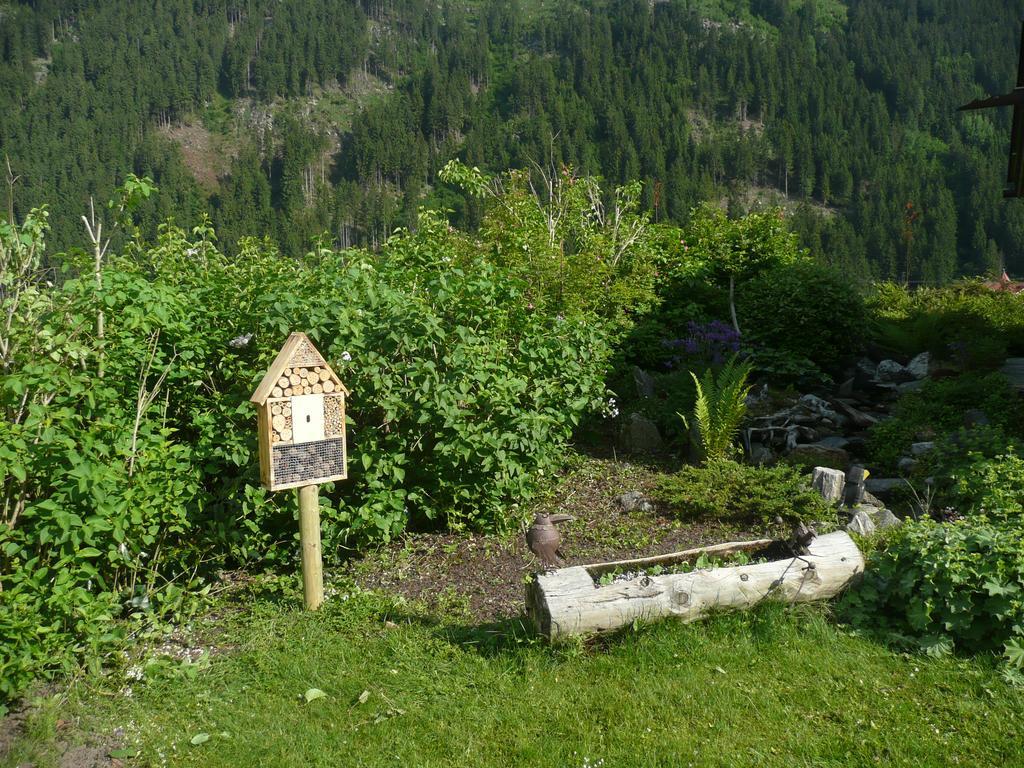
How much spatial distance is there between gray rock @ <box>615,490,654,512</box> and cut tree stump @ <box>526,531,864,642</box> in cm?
189

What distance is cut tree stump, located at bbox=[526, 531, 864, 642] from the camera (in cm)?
386

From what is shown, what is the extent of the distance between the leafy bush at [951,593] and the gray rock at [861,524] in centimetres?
109

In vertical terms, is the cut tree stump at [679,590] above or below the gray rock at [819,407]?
below

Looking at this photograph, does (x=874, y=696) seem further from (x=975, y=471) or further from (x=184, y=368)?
(x=184, y=368)

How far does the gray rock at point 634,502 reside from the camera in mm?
6176

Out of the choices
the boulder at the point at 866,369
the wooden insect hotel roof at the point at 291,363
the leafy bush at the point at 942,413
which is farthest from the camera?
the boulder at the point at 866,369

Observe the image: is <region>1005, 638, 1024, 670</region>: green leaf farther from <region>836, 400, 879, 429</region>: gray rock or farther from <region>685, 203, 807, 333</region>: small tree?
<region>685, 203, 807, 333</region>: small tree

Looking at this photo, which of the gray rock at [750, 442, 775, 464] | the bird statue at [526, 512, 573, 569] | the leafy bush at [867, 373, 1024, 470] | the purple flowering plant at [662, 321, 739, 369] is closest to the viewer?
the bird statue at [526, 512, 573, 569]

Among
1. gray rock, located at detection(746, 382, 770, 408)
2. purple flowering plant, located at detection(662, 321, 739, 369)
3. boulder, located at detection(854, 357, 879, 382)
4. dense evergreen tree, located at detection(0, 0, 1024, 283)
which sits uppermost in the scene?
dense evergreen tree, located at detection(0, 0, 1024, 283)

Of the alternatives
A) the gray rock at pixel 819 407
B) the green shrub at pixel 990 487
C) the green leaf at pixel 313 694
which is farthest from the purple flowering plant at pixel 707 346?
the green leaf at pixel 313 694

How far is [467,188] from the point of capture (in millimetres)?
10766

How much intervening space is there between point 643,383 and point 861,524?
3.59 m

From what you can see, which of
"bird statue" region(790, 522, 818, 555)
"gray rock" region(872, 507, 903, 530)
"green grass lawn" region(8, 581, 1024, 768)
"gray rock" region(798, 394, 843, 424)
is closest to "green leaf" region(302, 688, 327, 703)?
"green grass lawn" region(8, 581, 1024, 768)

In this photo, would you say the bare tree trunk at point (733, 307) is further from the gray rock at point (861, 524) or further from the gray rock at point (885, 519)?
the gray rock at point (861, 524)
